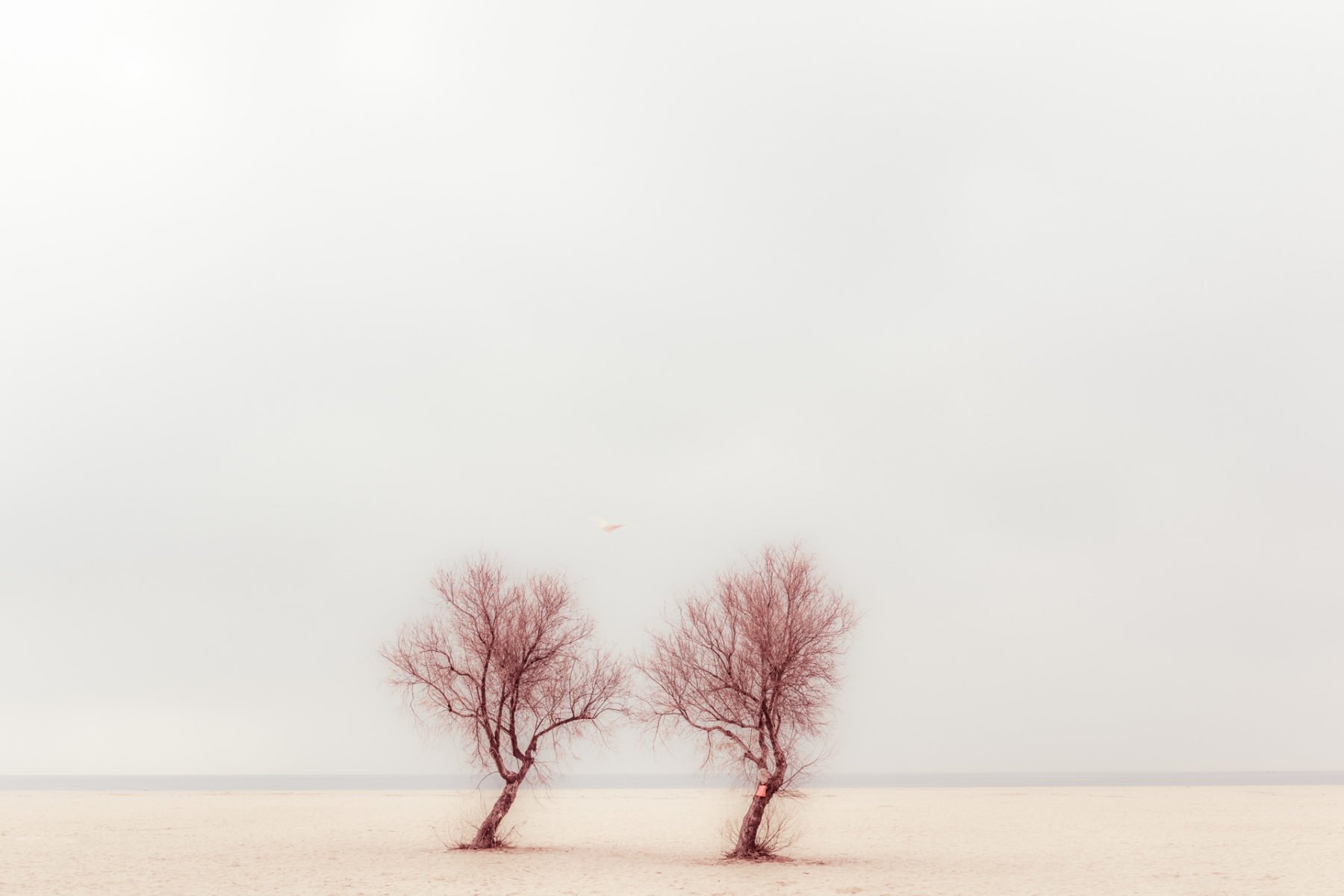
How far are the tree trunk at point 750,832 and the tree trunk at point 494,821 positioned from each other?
21.8ft

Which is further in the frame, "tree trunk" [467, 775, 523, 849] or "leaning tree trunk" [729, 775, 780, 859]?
"tree trunk" [467, 775, 523, 849]

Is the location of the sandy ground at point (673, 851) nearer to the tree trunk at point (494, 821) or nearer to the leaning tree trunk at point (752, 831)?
the tree trunk at point (494, 821)

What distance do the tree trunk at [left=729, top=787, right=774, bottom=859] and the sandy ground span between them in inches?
35.5

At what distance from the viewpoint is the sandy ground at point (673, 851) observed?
23484 mm

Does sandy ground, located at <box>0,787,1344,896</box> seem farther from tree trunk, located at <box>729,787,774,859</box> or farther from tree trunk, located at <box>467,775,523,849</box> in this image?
tree trunk, located at <box>729,787,774,859</box>

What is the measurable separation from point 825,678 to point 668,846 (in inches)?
408

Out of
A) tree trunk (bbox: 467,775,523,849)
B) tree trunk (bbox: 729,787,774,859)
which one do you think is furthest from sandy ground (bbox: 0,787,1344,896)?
tree trunk (bbox: 729,787,774,859)

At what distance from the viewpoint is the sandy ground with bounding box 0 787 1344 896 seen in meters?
23.5

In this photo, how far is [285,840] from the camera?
119 ft

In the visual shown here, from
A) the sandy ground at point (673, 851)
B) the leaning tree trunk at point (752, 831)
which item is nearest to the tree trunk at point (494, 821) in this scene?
the sandy ground at point (673, 851)

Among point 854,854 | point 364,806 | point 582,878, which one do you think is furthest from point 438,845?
point 364,806

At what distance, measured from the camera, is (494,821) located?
2980 centimetres

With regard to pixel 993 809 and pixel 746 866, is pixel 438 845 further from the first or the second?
pixel 993 809

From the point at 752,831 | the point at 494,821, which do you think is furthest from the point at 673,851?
the point at 494,821
